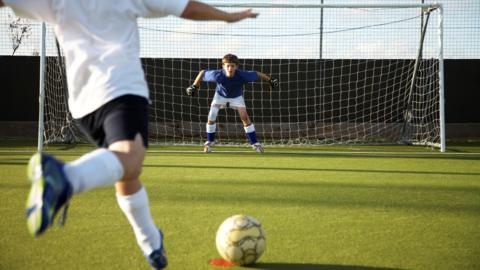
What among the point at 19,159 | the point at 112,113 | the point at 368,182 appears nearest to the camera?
the point at 112,113

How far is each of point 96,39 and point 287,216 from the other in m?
2.34

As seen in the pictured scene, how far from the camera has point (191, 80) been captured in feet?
44.5

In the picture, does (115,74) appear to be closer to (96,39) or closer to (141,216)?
(96,39)

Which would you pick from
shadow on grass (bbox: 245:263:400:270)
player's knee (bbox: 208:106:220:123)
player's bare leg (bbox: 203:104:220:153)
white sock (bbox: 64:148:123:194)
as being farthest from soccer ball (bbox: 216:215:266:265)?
player's knee (bbox: 208:106:220:123)

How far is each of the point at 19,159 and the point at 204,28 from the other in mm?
6263

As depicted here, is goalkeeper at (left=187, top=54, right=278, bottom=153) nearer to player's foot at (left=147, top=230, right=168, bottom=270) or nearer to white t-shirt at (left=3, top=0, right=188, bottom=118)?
player's foot at (left=147, top=230, right=168, bottom=270)

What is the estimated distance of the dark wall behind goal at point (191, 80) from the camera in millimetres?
12945

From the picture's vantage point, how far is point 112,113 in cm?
240

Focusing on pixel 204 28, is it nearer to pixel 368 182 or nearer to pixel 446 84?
pixel 446 84

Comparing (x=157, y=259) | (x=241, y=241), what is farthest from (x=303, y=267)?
(x=157, y=259)

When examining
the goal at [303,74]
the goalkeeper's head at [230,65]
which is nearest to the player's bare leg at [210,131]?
the goalkeeper's head at [230,65]

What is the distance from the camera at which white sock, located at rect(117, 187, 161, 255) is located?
262 cm

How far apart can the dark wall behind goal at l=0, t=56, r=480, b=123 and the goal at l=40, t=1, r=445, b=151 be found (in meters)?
0.04

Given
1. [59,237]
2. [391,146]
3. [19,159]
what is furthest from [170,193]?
[391,146]
